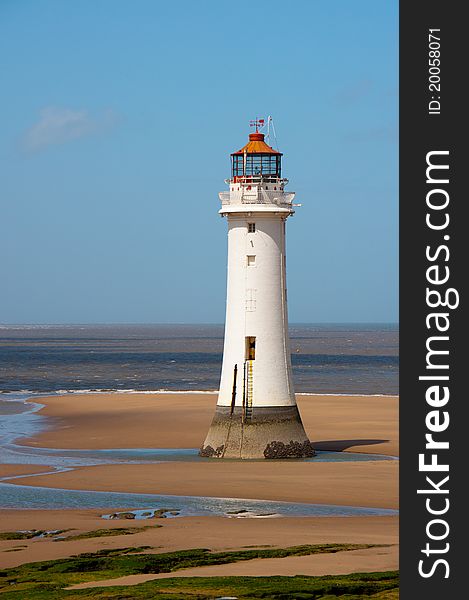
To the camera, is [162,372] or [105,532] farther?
[162,372]

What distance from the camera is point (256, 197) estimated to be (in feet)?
114

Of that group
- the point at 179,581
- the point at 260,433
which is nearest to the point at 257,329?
the point at 260,433

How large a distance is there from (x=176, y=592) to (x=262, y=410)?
1534 centimetres

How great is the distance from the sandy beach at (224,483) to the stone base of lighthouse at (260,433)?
0.50 meters

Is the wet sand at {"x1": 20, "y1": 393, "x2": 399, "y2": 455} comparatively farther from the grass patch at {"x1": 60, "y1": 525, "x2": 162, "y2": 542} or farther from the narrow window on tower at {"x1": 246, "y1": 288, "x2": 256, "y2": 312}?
the grass patch at {"x1": 60, "y1": 525, "x2": 162, "y2": 542}

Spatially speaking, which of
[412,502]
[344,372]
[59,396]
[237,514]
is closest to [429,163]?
[412,502]

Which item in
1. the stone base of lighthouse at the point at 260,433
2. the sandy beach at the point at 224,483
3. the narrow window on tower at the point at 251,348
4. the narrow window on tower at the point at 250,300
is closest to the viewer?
the sandy beach at the point at 224,483

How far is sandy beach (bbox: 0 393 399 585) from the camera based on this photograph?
77.3 ft

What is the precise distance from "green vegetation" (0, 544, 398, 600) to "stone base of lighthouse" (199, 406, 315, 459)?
11661 millimetres

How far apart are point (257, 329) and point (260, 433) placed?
2.88 meters

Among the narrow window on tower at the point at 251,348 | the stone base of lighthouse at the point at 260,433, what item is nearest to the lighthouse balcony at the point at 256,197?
the narrow window on tower at the point at 251,348

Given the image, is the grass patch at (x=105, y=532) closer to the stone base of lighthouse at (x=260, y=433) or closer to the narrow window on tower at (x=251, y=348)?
the stone base of lighthouse at (x=260, y=433)

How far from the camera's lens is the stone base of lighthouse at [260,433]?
34.6 m

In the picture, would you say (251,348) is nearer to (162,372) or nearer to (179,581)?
(179,581)
